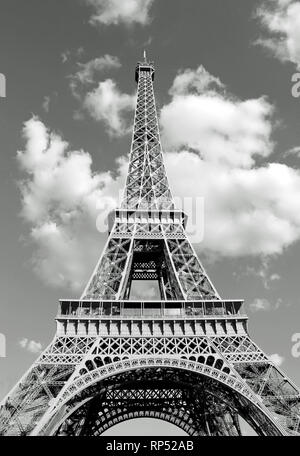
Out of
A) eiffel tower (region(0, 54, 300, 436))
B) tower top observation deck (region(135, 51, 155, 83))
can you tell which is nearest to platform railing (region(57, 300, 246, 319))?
eiffel tower (region(0, 54, 300, 436))

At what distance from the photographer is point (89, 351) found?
20.2 m

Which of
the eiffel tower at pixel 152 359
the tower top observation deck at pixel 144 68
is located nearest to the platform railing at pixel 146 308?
the eiffel tower at pixel 152 359

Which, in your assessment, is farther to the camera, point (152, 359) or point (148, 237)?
point (148, 237)

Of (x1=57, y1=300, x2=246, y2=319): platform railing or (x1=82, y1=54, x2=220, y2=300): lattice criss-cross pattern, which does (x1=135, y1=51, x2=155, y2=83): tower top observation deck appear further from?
(x1=57, y1=300, x2=246, y2=319): platform railing

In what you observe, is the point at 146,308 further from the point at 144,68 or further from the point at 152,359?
the point at 144,68

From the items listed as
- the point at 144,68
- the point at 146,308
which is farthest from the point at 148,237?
the point at 144,68

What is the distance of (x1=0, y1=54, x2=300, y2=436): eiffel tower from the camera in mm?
18469

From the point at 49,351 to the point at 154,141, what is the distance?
23369 mm

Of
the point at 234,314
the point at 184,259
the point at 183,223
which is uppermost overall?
the point at 183,223

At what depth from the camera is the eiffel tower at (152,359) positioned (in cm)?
1847

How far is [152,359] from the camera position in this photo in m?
20.1

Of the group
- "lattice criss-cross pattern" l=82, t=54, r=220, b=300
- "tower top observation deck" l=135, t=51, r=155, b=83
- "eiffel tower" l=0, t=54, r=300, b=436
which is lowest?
"eiffel tower" l=0, t=54, r=300, b=436
